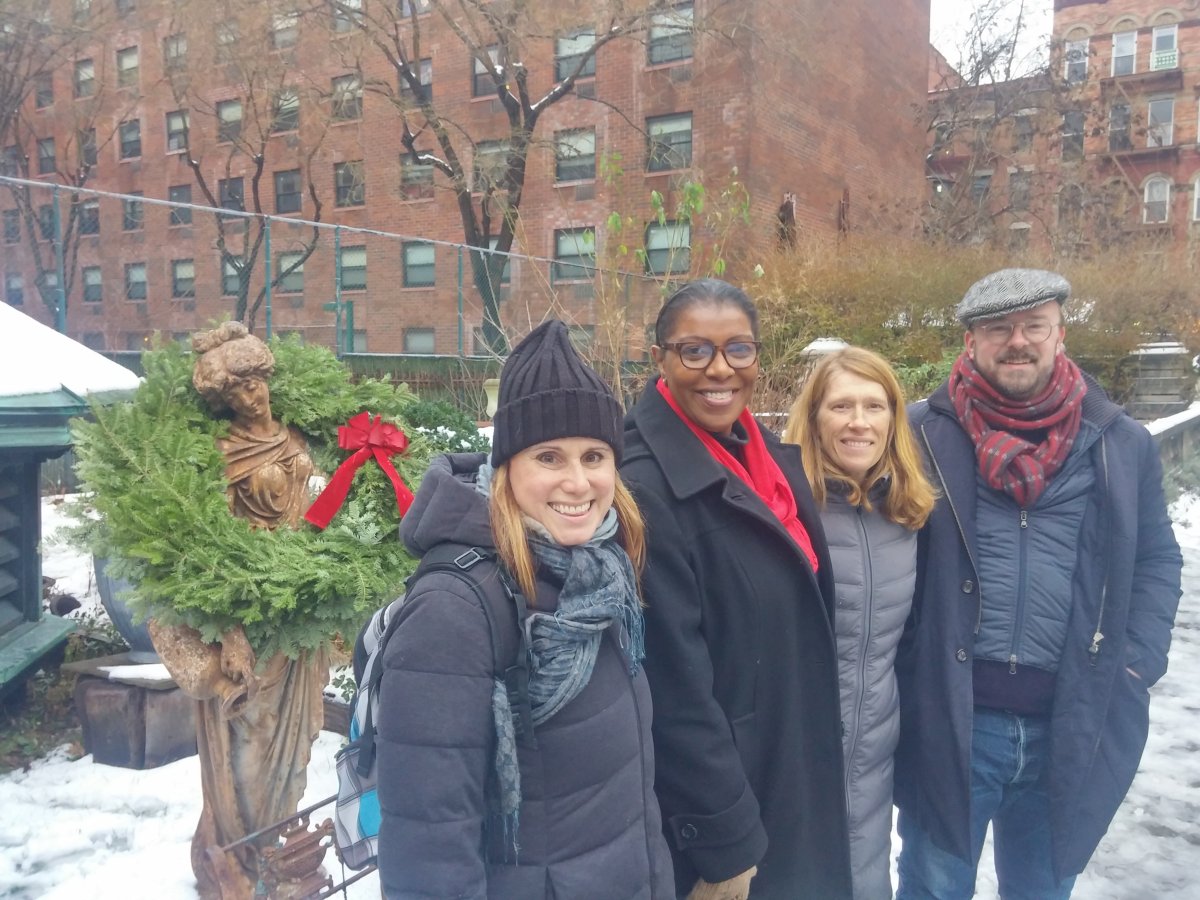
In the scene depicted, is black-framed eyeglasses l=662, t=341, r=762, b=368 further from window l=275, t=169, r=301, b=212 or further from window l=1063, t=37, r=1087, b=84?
window l=275, t=169, r=301, b=212

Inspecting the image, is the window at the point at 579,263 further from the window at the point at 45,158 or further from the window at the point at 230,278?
the window at the point at 45,158

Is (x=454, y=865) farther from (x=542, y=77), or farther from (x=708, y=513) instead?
(x=542, y=77)

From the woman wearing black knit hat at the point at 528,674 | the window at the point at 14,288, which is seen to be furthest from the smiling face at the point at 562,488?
the window at the point at 14,288

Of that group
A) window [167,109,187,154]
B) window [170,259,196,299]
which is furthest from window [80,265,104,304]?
window [167,109,187,154]

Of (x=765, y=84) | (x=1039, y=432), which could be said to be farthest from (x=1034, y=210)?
(x=1039, y=432)

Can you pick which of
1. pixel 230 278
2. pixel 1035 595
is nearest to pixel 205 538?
pixel 1035 595

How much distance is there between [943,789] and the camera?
8.08ft

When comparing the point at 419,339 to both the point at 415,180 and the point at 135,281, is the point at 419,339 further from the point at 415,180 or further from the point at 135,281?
the point at 415,180

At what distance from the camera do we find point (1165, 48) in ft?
114

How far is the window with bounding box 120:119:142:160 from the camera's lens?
89.8 ft

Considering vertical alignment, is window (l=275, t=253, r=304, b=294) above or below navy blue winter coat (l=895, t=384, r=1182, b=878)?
above

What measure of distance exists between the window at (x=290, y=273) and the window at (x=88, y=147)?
17036mm

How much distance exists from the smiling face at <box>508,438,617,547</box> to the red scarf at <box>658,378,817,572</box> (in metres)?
0.41

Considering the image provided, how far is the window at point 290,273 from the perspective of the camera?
10.7m
